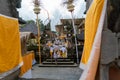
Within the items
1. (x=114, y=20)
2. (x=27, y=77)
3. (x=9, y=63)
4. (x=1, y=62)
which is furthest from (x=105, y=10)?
(x=27, y=77)

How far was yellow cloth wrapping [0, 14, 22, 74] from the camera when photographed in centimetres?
831

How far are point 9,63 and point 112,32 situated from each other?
19.8 feet

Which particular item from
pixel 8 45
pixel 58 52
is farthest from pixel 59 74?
pixel 58 52

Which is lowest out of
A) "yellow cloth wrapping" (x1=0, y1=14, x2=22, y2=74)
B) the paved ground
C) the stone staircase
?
the paved ground

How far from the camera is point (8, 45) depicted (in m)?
8.92

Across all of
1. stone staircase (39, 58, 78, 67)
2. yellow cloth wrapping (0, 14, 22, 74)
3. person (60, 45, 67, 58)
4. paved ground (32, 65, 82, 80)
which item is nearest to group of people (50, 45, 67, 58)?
person (60, 45, 67, 58)

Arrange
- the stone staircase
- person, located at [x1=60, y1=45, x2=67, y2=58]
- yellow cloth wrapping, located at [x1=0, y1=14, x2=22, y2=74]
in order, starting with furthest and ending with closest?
1. person, located at [x1=60, y1=45, x2=67, y2=58]
2. the stone staircase
3. yellow cloth wrapping, located at [x1=0, y1=14, x2=22, y2=74]

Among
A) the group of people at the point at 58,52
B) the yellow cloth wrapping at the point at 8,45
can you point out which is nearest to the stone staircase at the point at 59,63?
the group of people at the point at 58,52

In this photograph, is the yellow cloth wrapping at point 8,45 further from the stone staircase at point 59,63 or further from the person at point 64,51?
the person at point 64,51

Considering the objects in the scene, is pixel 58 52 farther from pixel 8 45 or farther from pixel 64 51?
pixel 8 45

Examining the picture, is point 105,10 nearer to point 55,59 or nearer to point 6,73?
point 6,73

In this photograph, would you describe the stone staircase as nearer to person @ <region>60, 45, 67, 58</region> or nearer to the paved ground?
person @ <region>60, 45, 67, 58</region>

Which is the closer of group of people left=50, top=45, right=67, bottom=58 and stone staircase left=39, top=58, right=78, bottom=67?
stone staircase left=39, top=58, right=78, bottom=67

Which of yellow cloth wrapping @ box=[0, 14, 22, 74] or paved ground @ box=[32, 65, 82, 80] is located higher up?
yellow cloth wrapping @ box=[0, 14, 22, 74]
